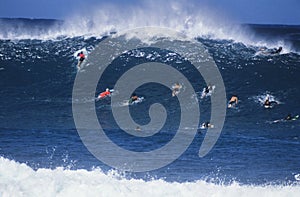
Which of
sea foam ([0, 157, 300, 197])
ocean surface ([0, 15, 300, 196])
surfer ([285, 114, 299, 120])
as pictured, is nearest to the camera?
sea foam ([0, 157, 300, 197])

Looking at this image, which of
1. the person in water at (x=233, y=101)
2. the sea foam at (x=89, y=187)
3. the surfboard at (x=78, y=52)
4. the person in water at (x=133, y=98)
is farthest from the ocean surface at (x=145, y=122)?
the person in water at (x=133, y=98)

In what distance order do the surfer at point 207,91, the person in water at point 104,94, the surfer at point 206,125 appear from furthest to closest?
the surfer at point 207,91
the person in water at point 104,94
the surfer at point 206,125

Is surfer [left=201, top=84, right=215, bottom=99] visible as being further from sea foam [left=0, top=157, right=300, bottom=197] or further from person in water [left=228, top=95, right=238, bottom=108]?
sea foam [left=0, top=157, right=300, bottom=197]

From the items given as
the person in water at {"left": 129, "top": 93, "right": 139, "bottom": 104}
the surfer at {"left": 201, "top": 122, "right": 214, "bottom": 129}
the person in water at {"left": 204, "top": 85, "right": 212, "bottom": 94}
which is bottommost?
the surfer at {"left": 201, "top": 122, "right": 214, "bottom": 129}

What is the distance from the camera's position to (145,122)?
21.4 m

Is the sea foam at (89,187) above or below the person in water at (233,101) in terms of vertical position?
below

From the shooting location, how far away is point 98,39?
109 feet

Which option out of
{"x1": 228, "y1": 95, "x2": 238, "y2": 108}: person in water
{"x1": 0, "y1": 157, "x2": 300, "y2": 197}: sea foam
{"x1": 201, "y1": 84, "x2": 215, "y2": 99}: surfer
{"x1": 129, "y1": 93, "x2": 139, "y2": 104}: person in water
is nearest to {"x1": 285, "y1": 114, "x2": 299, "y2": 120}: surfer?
{"x1": 228, "y1": 95, "x2": 238, "y2": 108}: person in water

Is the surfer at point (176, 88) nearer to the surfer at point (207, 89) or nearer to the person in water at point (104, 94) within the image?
the surfer at point (207, 89)

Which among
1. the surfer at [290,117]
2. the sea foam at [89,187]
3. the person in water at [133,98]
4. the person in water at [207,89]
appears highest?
the person in water at [207,89]

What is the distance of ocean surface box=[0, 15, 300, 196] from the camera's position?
12.6 m

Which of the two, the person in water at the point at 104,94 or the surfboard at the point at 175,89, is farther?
the surfboard at the point at 175,89

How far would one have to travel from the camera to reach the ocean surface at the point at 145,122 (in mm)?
12594

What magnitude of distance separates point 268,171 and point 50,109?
391 inches
